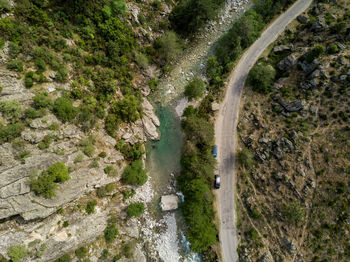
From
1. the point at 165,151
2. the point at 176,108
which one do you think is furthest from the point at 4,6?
the point at 165,151

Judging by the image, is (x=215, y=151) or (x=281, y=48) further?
(x=281, y=48)

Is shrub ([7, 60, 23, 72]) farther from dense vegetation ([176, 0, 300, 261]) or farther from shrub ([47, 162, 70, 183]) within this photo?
dense vegetation ([176, 0, 300, 261])

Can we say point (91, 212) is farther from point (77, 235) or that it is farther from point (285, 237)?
point (285, 237)

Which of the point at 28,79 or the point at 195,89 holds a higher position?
the point at 195,89

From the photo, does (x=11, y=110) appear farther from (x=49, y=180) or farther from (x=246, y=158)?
(x=246, y=158)

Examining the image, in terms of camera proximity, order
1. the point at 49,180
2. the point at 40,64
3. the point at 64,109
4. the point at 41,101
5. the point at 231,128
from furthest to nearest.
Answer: the point at 231,128
the point at 64,109
the point at 40,64
the point at 41,101
the point at 49,180

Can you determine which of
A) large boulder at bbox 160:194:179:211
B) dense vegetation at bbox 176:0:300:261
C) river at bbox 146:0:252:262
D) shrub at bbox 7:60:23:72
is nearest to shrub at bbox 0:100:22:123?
shrub at bbox 7:60:23:72

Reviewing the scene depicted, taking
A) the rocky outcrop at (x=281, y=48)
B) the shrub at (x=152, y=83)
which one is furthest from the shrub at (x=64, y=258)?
the rocky outcrop at (x=281, y=48)
